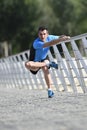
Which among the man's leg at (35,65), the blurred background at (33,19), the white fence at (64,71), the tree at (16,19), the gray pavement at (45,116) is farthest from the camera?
the blurred background at (33,19)

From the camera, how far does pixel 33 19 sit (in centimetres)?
7750

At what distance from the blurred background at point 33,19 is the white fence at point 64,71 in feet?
168

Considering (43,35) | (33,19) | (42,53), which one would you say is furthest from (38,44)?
(33,19)

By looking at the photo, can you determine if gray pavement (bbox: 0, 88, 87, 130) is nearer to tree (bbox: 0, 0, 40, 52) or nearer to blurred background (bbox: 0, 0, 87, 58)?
tree (bbox: 0, 0, 40, 52)

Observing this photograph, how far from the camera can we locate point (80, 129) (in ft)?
23.2

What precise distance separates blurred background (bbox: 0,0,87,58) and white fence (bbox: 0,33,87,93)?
51175 mm

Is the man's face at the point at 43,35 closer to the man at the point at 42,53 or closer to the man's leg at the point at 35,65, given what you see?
the man at the point at 42,53

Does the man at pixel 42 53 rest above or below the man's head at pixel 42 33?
below

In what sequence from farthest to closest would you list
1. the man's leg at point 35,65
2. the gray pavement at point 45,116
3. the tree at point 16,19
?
the tree at point 16,19 → the man's leg at point 35,65 → the gray pavement at point 45,116

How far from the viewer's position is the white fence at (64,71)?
543 inches

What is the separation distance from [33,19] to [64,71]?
62.4m

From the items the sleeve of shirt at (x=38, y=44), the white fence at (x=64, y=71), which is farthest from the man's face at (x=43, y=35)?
the white fence at (x=64, y=71)

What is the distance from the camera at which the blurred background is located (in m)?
75.6

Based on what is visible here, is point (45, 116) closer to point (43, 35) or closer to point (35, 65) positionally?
point (35, 65)
